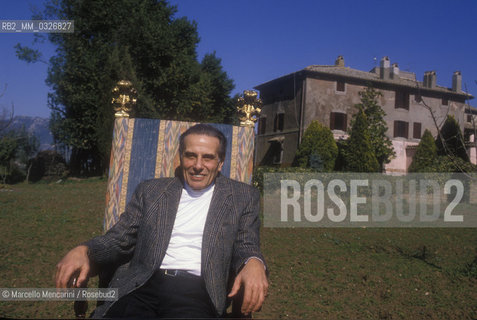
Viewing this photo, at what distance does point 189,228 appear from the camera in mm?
2660

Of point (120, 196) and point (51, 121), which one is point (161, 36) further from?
point (120, 196)

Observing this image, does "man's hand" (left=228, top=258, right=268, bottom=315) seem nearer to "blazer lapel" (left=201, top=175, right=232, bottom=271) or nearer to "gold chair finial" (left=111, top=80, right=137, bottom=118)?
"blazer lapel" (left=201, top=175, right=232, bottom=271)

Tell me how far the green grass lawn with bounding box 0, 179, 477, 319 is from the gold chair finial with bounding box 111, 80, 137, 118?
2363 millimetres

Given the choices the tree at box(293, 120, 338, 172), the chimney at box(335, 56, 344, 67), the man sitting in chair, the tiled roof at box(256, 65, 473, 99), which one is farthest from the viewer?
the chimney at box(335, 56, 344, 67)

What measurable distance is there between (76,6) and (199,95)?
9099mm

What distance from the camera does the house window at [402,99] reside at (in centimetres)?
3030

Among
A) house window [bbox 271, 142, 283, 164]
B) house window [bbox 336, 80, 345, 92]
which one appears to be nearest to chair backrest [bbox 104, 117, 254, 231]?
house window [bbox 271, 142, 283, 164]

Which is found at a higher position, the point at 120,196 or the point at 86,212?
Result: the point at 120,196

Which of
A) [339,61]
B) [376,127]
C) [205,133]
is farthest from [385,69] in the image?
[205,133]

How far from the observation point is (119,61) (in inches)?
816

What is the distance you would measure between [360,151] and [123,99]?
21.2 m

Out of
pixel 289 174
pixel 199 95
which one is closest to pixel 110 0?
pixel 199 95

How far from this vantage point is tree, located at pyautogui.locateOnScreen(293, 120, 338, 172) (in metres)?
23.1

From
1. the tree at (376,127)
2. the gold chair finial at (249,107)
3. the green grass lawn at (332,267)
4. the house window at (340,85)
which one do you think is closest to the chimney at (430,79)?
the house window at (340,85)
